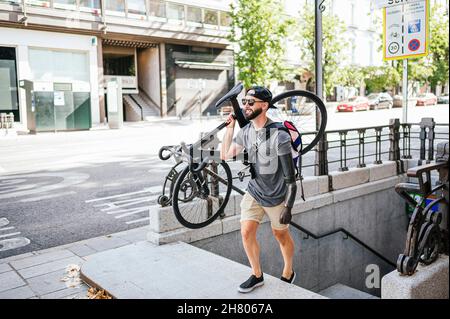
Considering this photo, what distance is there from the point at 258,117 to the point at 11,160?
12.1m

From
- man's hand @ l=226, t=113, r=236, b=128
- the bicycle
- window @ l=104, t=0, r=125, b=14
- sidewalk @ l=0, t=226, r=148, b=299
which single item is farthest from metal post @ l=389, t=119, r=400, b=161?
window @ l=104, t=0, r=125, b=14

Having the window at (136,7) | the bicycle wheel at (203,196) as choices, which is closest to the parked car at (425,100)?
the window at (136,7)

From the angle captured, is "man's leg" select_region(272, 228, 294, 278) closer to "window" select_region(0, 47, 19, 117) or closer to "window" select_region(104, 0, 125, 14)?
"window" select_region(0, 47, 19, 117)

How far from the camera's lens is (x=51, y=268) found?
501 centimetres

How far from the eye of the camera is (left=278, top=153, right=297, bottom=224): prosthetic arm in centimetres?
372

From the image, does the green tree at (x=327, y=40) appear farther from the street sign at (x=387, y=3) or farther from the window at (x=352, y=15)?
the street sign at (x=387, y=3)

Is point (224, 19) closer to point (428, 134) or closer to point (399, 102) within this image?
point (399, 102)

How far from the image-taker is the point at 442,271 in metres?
3.37

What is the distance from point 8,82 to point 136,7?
10235 mm

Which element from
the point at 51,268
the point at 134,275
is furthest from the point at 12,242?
the point at 134,275

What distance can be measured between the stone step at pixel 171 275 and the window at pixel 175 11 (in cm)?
2941

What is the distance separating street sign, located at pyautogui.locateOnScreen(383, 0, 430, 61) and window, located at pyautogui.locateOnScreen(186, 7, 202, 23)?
88.4 feet

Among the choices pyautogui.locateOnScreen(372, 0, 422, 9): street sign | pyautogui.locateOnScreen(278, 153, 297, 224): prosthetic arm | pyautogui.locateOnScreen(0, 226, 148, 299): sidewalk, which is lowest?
pyautogui.locateOnScreen(0, 226, 148, 299): sidewalk

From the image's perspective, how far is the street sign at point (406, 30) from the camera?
7883 mm
